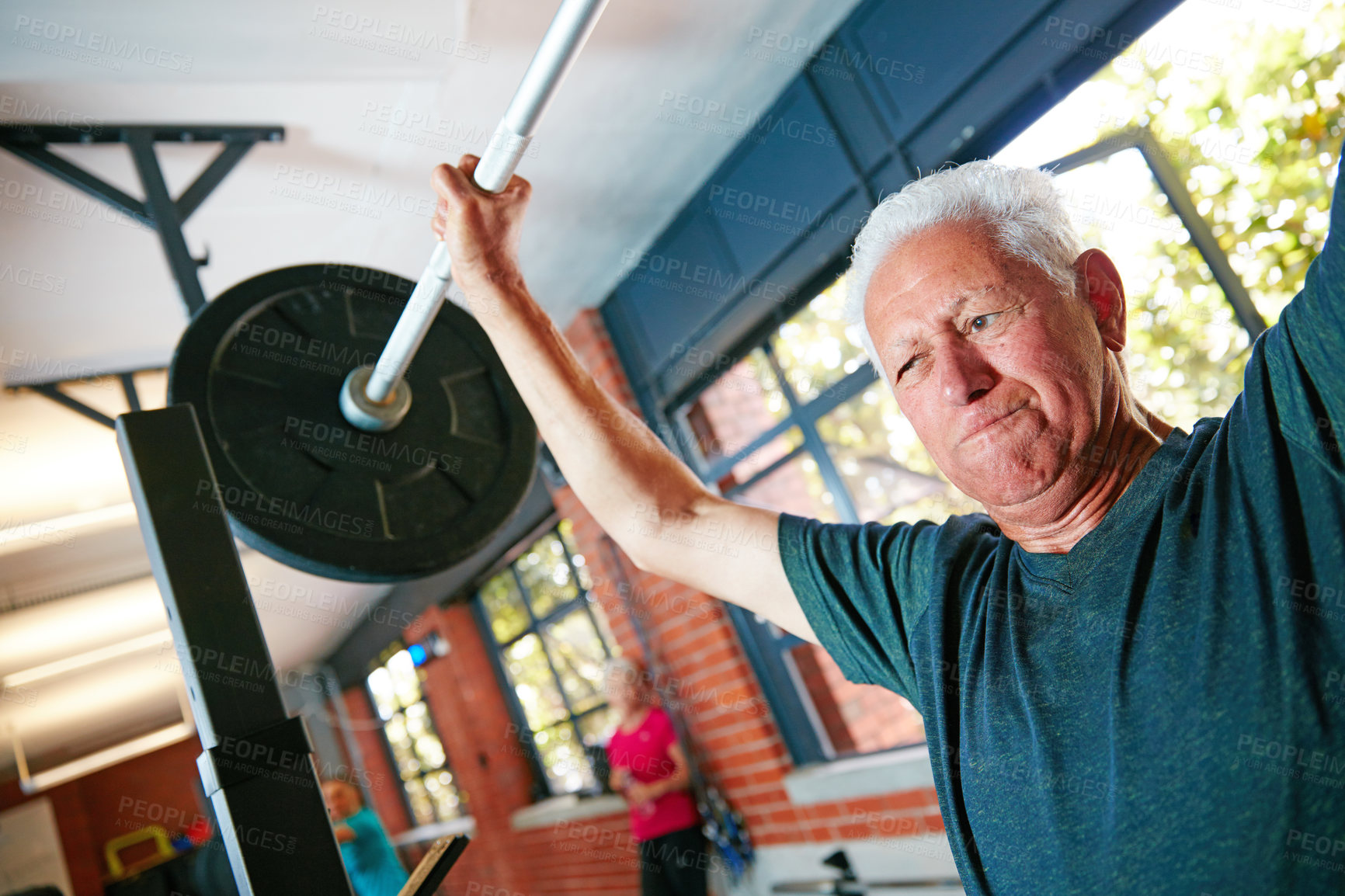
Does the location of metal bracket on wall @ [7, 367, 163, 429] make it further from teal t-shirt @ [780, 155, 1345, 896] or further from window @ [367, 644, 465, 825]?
window @ [367, 644, 465, 825]

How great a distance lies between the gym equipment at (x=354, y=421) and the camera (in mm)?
1282

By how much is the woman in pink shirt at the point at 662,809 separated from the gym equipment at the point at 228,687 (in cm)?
290

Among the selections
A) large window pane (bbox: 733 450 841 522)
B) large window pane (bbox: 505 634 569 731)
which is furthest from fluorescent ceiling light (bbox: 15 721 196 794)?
large window pane (bbox: 733 450 841 522)

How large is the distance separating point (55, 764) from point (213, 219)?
9.79 m

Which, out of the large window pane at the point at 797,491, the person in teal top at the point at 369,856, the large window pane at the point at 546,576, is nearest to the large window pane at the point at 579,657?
the large window pane at the point at 546,576

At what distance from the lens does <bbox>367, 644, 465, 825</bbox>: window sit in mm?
8172

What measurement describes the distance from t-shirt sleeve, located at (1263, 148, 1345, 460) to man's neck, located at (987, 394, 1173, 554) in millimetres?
211

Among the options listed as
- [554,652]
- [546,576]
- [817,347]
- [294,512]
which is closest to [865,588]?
[294,512]

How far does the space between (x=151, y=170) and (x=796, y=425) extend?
2260 millimetres

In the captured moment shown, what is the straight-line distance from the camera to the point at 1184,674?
2.42ft

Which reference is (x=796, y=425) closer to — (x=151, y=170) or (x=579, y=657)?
(x=151, y=170)

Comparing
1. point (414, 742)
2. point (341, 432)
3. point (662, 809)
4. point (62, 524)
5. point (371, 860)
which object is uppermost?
point (62, 524)

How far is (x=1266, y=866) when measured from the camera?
2.23 ft

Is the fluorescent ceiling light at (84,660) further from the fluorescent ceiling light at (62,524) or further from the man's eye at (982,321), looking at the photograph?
the man's eye at (982,321)
